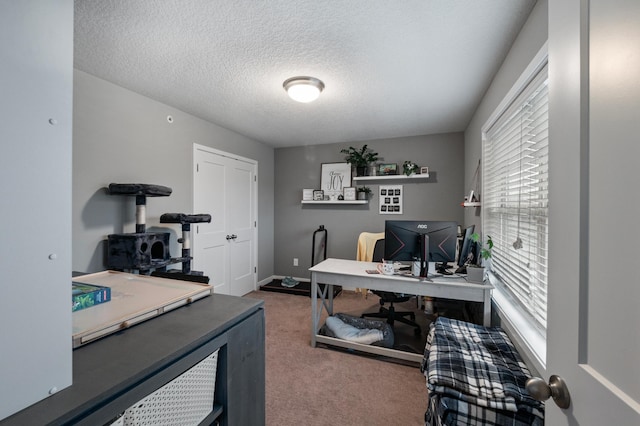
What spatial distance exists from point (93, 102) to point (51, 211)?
2433mm

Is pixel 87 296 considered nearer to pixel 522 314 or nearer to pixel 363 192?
→ pixel 522 314

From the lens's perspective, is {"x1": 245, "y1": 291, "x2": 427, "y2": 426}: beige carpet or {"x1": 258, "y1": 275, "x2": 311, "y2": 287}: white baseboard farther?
{"x1": 258, "y1": 275, "x2": 311, "y2": 287}: white baseboard

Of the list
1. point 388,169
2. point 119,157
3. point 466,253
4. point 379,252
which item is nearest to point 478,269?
point 466,253

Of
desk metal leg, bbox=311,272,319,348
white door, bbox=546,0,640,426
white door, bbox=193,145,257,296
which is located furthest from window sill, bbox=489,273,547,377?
white door, bbox=193,145,257,296

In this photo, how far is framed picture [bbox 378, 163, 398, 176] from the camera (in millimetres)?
4227

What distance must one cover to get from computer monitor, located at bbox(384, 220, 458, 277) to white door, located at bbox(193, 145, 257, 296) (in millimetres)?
2306

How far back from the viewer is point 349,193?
174 inches

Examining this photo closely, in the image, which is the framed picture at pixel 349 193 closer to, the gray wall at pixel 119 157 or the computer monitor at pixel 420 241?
the computer monitor at pixel 420 241

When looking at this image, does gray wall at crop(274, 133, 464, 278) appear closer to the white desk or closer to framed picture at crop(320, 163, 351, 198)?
framed picture at crop(320, 163, 351, 198)

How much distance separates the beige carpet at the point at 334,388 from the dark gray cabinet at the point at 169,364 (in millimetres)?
1010

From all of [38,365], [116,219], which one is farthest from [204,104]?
[38,365]

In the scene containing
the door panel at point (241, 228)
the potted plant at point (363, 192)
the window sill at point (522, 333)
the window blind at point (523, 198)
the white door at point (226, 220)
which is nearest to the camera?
the window sill at point (522, 333)

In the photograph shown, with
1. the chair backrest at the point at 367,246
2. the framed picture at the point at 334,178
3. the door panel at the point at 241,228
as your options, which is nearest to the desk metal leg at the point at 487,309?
the chair backrest at the point at 367,246

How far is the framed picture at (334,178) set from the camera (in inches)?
179
